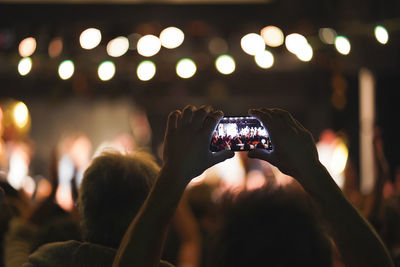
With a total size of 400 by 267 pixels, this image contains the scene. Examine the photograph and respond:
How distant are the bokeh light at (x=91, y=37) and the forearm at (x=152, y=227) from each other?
185 inches

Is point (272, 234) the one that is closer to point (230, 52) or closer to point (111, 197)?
point (111, 197)

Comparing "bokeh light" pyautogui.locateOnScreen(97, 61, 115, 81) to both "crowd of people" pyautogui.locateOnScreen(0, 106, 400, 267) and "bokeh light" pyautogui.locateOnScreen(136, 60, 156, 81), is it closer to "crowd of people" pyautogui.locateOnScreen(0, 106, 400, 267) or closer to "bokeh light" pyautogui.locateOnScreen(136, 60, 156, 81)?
"bokeh light" pyautogui.locateOnScreen(136, 60, 156, 81)

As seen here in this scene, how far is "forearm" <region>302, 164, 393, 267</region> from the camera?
1.35 m

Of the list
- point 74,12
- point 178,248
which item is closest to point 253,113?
point 178,248

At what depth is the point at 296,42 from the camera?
5.57 metres

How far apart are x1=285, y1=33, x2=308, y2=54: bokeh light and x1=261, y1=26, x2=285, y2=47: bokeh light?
20cm

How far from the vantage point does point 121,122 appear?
1495 cm

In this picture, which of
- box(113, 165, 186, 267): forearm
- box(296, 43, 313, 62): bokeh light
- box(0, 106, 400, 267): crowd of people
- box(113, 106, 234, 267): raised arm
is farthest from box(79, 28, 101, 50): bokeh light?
box(113, 165, 186, 267): forearm

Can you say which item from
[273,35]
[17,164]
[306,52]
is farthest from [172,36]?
[17,164]

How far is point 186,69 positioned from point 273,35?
1163mm

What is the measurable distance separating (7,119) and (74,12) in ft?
9.78

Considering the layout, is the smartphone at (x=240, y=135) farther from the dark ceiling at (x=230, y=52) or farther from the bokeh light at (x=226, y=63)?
the bokeh light at (x=226, y=63)

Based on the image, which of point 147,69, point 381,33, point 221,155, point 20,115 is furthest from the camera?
point 20,115

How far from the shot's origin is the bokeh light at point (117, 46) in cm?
609
